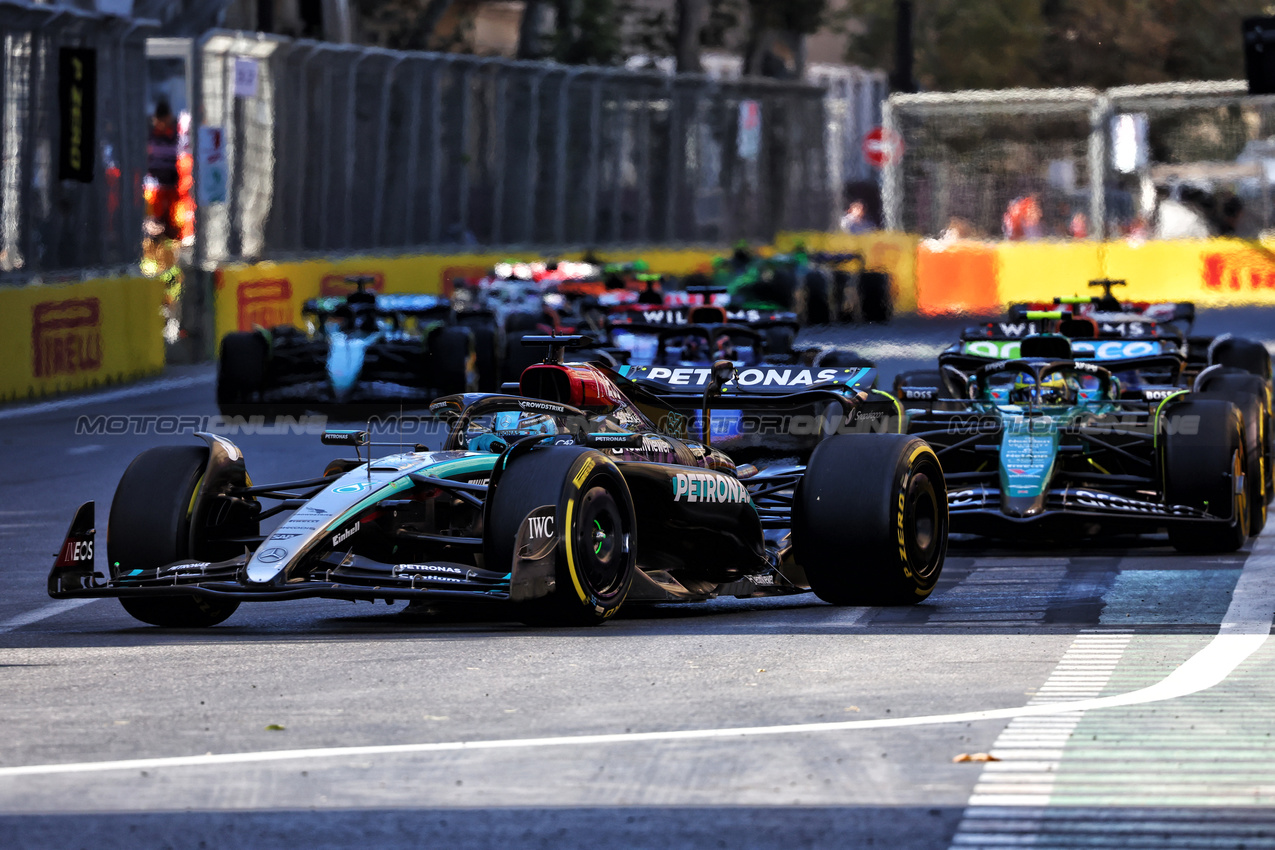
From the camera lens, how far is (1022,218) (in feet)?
150

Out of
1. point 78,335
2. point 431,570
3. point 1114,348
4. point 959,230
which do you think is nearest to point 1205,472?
point 1114,348

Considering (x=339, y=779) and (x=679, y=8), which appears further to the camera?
(x=679, y=8)

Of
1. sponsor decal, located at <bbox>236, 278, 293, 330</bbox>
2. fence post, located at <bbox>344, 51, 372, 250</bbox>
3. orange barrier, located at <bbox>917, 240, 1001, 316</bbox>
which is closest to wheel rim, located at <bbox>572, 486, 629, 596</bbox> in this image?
sponsor decal, located at <bbox>236, 278, 293, 330</bbox>

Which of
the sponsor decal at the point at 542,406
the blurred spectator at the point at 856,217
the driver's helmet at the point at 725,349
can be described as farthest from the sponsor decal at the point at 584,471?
the blurred spectator at the point at 856,217

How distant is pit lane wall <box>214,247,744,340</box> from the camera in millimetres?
27969

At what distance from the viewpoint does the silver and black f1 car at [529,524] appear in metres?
8.93

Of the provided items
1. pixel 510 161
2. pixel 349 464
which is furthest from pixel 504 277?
pixel 349 464

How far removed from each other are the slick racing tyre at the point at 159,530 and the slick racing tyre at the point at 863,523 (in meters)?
2.47

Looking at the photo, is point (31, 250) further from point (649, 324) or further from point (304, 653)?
point (304, 653)

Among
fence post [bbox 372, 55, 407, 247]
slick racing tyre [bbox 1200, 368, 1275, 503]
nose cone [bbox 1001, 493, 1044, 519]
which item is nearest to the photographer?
nose cone [bbox 1001, 493, 1044, 519]

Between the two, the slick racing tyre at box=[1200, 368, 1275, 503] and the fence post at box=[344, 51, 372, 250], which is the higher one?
the fence post at box=[344, 51, 372, 250]

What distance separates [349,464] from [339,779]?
4.11 m

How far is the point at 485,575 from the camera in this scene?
8.89 metres

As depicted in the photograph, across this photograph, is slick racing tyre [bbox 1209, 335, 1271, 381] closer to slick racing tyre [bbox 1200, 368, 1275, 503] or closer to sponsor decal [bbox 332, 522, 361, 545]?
slick racing tyre [bbox 1200, 368, 1275, 503]
